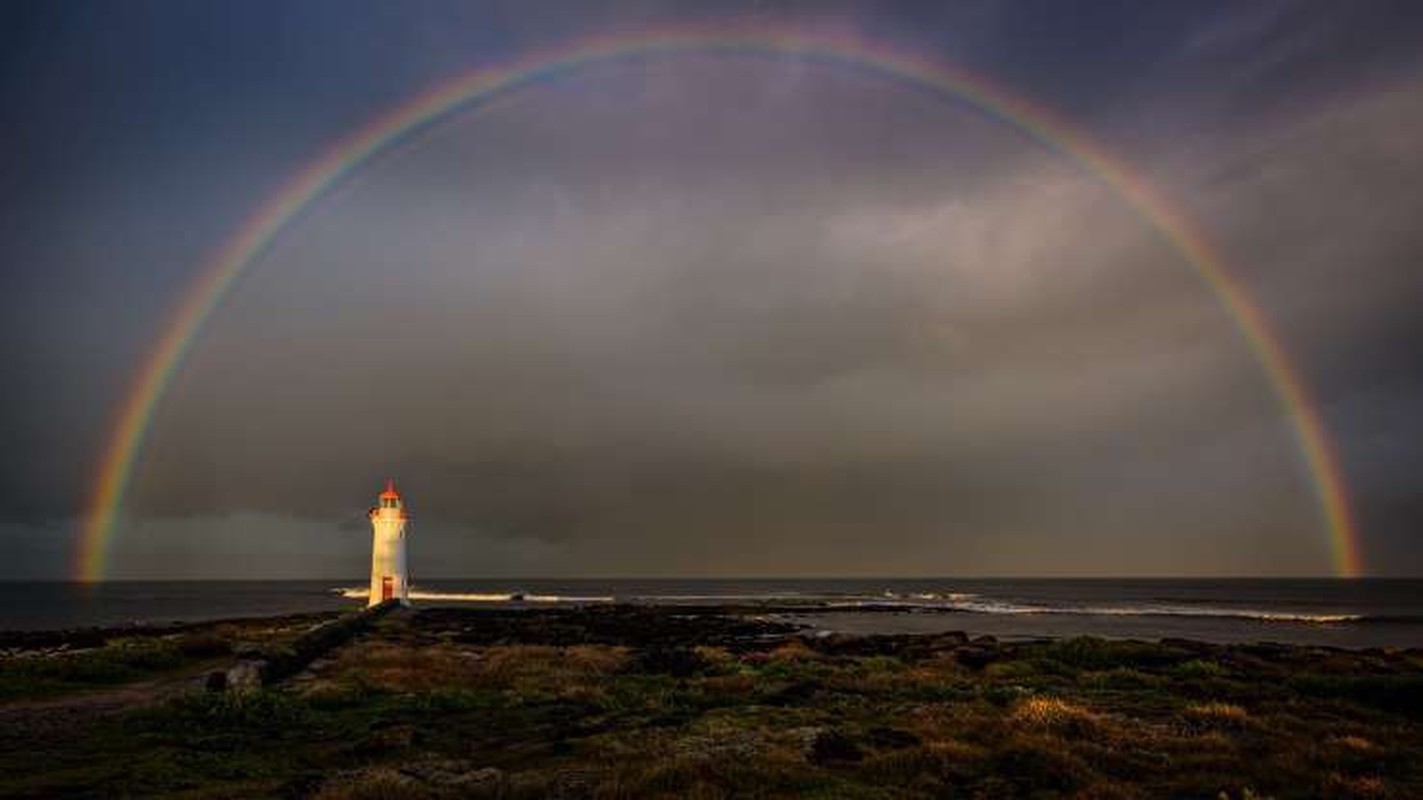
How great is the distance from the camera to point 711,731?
1656 cm

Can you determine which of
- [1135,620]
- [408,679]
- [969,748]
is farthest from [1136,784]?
[1135,620]

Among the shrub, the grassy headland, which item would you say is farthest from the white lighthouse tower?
the shrub

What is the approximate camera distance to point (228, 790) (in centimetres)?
1230

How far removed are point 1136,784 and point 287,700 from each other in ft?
56.8

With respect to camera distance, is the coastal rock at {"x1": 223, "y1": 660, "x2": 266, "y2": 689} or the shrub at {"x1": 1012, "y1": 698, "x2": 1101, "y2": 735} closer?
the shrub at {"x1": 1012, "y1": 698, "x2": 1101, "y2": 735}

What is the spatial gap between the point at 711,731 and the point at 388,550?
2302 inches

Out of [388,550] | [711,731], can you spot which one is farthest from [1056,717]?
[388,550]

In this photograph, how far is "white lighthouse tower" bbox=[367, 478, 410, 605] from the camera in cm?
6681

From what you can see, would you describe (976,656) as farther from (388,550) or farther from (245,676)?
(388,550)

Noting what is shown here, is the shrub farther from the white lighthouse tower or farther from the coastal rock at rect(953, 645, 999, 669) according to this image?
the white lighthouse tower

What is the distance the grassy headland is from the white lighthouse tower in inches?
1411

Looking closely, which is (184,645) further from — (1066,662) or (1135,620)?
(1135,620)

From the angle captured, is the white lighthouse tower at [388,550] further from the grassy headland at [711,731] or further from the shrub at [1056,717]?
the shrub at [1056,717]

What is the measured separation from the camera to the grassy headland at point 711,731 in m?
12.6
